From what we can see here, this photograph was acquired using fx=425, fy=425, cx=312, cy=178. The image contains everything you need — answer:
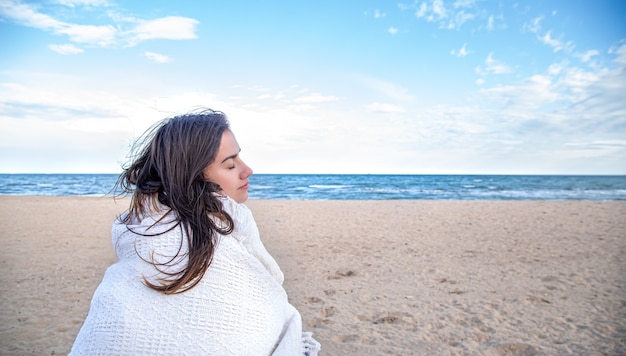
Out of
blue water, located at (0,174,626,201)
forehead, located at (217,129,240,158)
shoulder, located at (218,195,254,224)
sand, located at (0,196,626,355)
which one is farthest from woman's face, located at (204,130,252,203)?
blue water, located at (0,174,626,201)

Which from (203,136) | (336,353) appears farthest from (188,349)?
(336,353)

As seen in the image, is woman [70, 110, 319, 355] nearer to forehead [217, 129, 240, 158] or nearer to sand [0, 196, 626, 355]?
forehead [217, 129, 240, 158]

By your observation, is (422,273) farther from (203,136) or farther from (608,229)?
(608,229)

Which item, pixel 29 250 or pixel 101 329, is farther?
pixel 29 250

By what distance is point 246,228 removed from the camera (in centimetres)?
150

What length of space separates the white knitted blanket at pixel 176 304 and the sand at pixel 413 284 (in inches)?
90.3

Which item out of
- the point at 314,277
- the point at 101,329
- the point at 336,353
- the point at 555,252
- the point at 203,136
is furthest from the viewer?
the point at 555,252

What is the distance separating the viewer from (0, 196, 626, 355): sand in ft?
12.4

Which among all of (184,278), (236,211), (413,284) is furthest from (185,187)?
(413,284)

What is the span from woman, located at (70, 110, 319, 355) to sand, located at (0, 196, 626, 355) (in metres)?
2.29

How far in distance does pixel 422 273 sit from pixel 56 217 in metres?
10.7

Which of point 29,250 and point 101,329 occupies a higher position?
point 101,329

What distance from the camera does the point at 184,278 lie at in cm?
137

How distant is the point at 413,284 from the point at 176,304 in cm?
449
